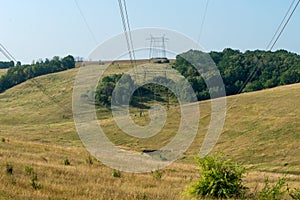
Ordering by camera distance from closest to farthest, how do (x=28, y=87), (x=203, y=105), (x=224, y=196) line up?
(x=224, y=196)
(x=203, y=105)
(x=28, y=87)

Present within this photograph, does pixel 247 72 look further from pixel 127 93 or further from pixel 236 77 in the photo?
pixel 127 93

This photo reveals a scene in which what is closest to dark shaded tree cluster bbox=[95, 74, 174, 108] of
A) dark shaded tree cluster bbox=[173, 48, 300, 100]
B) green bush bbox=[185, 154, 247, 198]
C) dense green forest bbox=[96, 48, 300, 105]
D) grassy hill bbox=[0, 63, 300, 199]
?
dense green forest bbox=[96, 48, 300, 105]

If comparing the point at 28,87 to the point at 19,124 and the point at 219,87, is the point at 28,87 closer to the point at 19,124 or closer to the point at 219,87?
the point at 19,124

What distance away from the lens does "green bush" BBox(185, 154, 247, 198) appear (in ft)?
43.1

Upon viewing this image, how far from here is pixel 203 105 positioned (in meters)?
96.9

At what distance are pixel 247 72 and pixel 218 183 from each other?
13535cm

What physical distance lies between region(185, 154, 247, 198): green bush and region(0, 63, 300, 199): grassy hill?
78 cm

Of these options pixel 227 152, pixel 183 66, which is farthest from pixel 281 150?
pixel 183 66

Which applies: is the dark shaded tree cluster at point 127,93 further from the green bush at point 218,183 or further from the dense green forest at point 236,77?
the green bush at point 218,183

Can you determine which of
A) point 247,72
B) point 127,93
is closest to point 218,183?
point 127,93

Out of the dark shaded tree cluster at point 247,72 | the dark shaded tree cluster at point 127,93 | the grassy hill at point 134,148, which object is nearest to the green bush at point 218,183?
the grassy hill at point 134,148

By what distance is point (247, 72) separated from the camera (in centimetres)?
14438

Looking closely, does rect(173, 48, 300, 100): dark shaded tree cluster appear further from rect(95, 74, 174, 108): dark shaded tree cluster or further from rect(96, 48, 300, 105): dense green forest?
rect(95, 74, 174, 108): dark shaded tree cluster

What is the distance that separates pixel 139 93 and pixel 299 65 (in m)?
58.0
